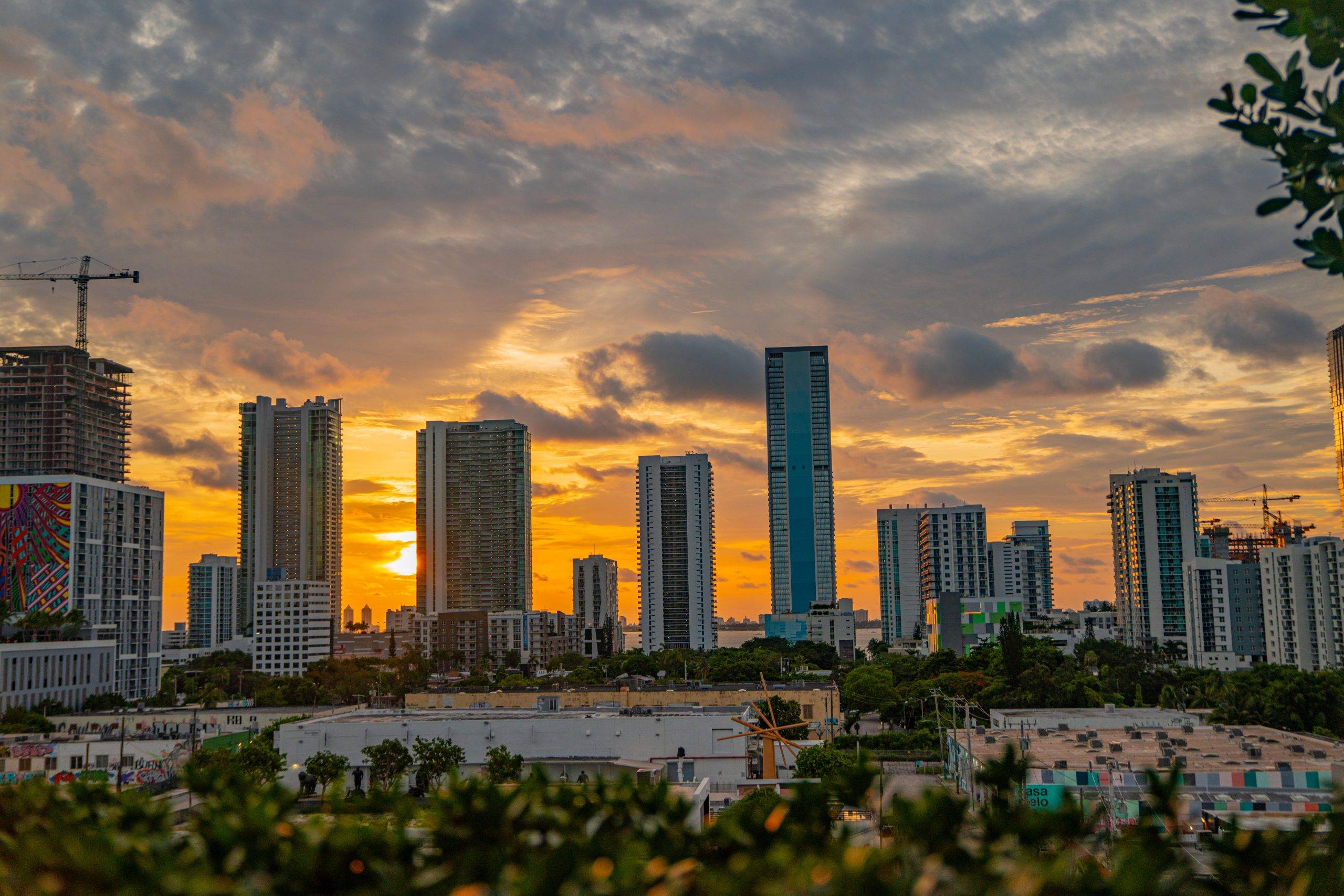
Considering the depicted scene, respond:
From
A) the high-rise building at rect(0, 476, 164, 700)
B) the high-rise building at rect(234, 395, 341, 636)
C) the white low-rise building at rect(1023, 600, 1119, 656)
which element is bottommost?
the white low-rise building at rect(1023, 600, 1119, 656)

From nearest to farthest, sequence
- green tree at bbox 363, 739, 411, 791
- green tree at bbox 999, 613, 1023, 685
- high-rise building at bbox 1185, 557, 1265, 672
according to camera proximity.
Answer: green tree at bbox 363, 739, 411, 791 < green tree at bbox 999, 613, 1023, 685 < high-rise building at bbox 1185, 557, 1265, 672

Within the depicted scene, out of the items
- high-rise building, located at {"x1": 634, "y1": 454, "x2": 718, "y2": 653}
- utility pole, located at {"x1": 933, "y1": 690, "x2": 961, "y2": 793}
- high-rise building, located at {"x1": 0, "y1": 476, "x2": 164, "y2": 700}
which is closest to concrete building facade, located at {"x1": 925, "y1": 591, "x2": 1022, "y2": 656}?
high-rise building, located at {"x1": 634, "y1": 454, "x2": 718, "y2": 653}

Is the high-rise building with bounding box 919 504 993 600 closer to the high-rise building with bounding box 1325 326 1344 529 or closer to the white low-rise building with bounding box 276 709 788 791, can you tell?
the high-rise building with bounding box 1325 326 1344 529

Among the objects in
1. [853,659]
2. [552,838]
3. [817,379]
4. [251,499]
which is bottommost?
[853,659]

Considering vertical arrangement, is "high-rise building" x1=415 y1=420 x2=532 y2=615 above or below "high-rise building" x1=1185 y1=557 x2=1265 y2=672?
above

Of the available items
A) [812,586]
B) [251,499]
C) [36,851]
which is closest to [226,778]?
[36,851]

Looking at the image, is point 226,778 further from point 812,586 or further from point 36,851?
point 812,586
